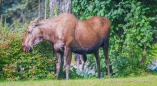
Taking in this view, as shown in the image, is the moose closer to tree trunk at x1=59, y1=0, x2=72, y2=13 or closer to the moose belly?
the moose belly

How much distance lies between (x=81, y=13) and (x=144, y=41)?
12.0ft

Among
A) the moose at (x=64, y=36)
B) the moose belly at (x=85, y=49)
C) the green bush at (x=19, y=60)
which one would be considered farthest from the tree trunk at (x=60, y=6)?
the moose belly at (x=85, y=49)

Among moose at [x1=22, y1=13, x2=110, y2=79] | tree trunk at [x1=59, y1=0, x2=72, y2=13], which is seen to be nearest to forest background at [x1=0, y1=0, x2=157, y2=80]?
tree trunk at [x1=59, y1=0, x2=72, y2=13]

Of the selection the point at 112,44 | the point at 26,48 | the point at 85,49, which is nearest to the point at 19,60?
the point at 26,48

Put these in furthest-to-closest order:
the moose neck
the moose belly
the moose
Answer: the moose belly < the moose neck < the moose

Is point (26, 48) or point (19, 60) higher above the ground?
point (26, 48)

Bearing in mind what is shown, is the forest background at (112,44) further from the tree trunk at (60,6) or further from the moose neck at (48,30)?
the moose neck at (48,30)

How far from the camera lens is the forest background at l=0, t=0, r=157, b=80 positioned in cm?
1680

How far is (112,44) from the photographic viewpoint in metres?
20.4

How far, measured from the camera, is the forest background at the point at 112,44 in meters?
16.8

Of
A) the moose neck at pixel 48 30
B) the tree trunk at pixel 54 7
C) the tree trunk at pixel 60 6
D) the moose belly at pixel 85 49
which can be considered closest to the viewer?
the moose neck at pixel 48 30

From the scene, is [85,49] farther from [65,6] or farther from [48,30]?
[65,6]

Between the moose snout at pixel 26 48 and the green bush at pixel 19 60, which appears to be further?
the green bush at pixel 19 60

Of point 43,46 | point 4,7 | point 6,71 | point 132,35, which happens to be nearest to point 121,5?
point 132,35
